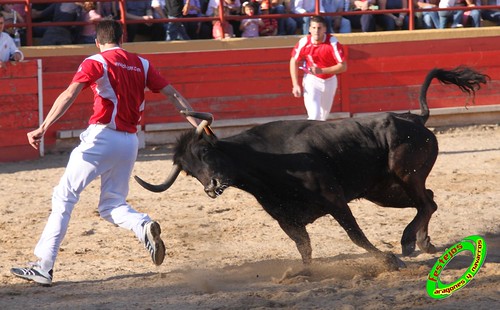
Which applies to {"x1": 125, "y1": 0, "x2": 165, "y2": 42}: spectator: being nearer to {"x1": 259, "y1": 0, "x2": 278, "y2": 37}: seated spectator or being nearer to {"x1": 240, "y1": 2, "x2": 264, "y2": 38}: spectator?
{"x1": 240, "y1": 2, "x2": 264, "y2": 38}: spectator

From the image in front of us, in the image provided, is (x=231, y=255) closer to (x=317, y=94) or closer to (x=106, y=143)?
(x=106, y=143)

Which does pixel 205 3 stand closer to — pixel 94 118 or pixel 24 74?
pixel 24 74

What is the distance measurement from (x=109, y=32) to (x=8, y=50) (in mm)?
5466

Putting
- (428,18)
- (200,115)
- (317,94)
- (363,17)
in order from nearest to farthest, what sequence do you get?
(200,115)
(317,94)
(363,17)
(428,18)

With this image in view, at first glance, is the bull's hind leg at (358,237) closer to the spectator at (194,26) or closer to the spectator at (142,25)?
the spectator at (142,25)

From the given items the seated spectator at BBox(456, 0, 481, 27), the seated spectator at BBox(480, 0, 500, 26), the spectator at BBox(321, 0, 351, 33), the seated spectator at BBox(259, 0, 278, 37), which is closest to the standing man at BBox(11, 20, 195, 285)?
the seated spectator at BBox(259, 0, 278, 37)

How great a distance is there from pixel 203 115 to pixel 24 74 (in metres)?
6.16

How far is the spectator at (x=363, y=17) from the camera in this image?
13.3 metres

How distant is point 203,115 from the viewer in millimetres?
5820

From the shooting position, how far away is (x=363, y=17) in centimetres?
1338

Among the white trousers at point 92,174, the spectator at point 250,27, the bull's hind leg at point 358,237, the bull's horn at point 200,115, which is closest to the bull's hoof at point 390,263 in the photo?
the bull's hind leg at point 358,237

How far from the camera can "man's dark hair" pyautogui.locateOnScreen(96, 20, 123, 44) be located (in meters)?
6.02

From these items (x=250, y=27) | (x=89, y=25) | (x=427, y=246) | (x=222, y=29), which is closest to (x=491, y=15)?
(x=250, y=27)

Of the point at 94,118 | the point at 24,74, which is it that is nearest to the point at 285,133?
the point at 94,118
